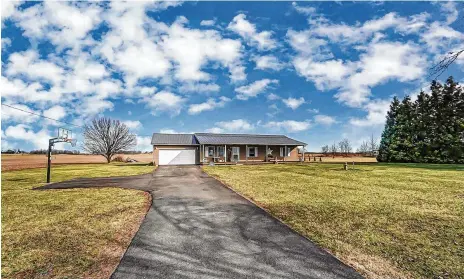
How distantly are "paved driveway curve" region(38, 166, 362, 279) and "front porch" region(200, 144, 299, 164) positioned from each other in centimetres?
2444

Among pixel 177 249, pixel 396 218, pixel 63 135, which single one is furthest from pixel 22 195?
pixel 396 218

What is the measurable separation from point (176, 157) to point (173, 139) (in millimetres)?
3205

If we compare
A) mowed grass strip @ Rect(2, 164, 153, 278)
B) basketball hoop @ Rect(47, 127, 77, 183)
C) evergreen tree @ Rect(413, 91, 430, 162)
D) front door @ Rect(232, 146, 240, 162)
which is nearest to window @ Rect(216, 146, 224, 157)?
front door @ Rect(232, 146, 240, 162)

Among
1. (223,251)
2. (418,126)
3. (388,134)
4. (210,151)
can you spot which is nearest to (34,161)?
(210,151)

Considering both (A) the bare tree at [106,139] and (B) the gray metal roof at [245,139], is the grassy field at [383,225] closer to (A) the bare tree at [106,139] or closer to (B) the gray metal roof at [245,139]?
(B) the gray metal roof at [245,139]

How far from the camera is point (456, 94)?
35812 mm

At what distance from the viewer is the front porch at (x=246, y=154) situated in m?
32.3

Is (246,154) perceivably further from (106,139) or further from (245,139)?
(106,139)

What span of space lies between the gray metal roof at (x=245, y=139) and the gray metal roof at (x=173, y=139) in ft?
3.76

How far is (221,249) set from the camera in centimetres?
488

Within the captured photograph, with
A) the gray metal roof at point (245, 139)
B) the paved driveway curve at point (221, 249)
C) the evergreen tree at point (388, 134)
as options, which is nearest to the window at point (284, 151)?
the gray metal roof at point (245, 139)

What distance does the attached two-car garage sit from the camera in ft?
104

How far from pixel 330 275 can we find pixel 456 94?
4522cm

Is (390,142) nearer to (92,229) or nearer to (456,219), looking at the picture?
(456,219)
